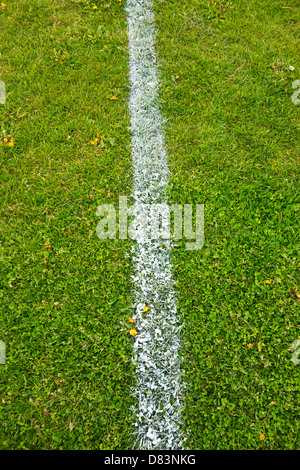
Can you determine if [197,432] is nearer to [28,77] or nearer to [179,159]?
[179,159]

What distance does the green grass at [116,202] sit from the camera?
8.16 feet

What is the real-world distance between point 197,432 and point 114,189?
2494 mm

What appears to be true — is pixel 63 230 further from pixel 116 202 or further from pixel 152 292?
pixel 152 292

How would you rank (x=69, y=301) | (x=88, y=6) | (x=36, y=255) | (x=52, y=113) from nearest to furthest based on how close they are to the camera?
(x=69, y=301)
(x=36, y=255)
(x=52, y=113)
(x=88, y=6)

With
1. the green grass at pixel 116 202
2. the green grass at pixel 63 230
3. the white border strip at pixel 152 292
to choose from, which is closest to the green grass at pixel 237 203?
the green grass at pixel 116 202

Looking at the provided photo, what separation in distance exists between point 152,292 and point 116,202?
1.11 m

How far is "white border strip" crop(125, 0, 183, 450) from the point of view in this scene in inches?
96.9

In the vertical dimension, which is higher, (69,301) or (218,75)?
(218,75)

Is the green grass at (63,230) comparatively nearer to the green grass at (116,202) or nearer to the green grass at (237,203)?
the green grass at (116,202)

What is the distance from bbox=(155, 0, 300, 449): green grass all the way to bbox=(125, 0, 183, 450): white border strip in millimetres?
130

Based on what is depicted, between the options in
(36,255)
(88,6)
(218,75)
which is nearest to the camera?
(36,255)

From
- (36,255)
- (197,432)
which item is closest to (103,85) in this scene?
(36,255)

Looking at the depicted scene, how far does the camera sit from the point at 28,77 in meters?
4.07

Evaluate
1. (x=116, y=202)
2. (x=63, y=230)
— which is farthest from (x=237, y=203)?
(x=63, y=230)
